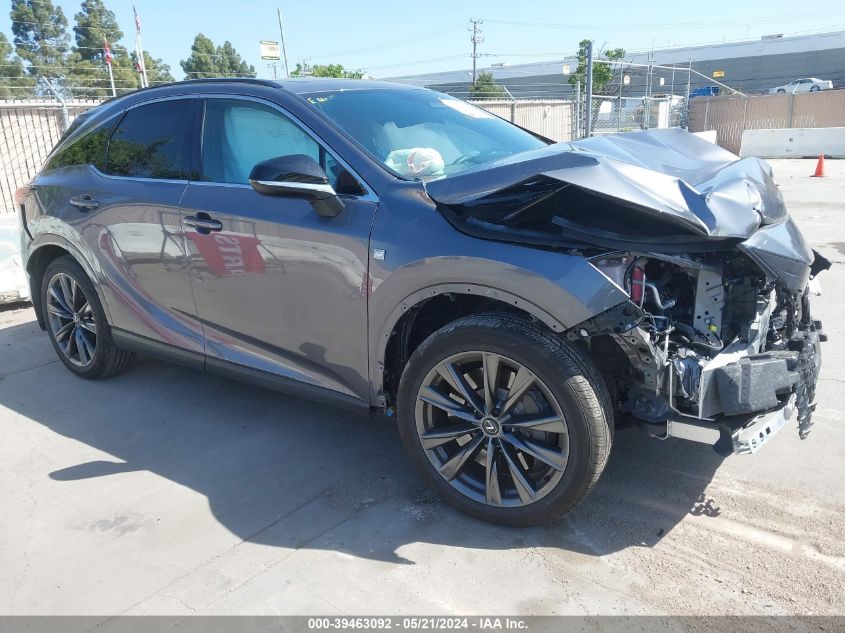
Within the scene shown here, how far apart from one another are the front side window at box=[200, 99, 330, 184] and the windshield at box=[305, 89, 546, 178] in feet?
0.66

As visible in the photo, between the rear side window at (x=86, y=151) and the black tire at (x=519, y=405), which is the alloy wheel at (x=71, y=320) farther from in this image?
the black tire at (x=519, y=405)

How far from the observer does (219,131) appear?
3.88m

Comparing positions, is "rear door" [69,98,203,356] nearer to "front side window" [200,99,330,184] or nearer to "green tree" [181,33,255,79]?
"front side window" [200,99,330,184]

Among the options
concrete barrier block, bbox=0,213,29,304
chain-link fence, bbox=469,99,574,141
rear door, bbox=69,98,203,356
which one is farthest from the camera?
chain-link fence, bbox=469,99,574,141

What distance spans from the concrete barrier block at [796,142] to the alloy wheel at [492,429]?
1956cm

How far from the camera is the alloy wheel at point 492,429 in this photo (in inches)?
112

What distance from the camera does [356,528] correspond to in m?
3.09

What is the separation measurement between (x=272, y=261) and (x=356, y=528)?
4.43 feet

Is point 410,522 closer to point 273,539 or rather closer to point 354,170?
point 273,539

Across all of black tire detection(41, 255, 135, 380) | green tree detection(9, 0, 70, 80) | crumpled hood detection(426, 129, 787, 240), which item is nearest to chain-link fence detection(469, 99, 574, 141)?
black tire detection(41, 255, 135, 380)

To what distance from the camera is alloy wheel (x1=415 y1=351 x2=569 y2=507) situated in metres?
2.85

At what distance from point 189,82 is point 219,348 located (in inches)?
64.0

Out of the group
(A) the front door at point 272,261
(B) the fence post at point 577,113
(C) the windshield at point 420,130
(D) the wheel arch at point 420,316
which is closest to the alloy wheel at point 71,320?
(A) the front door at point 272,261

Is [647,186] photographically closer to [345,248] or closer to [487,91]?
[345,248]
